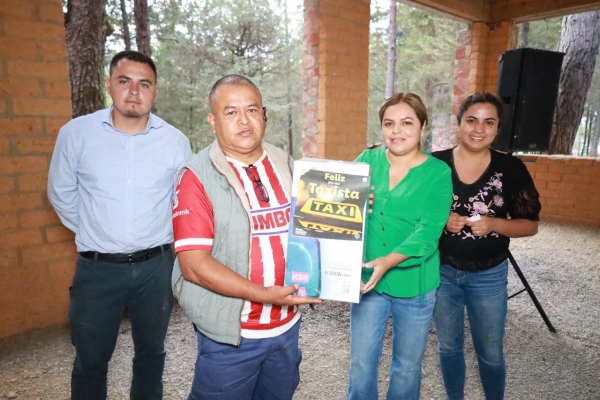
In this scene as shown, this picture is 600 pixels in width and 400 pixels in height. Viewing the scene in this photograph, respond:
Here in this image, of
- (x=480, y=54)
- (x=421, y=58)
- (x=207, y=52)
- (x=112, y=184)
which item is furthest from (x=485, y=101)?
(x=421, y=58)

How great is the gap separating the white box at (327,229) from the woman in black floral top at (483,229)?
2.42ft

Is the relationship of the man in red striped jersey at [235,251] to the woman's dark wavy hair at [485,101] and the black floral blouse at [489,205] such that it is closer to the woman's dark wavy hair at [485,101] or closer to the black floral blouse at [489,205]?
the black floral blouse at [489,205]

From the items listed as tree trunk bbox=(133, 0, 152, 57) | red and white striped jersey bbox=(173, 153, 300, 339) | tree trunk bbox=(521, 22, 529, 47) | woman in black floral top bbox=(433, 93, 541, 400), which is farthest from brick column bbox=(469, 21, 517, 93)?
tree trunk bbox=(521, 22, 529, 47)

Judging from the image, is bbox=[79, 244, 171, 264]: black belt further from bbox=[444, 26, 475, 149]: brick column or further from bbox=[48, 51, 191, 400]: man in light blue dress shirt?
bbox=[444, 26, 475, 149]: brick column

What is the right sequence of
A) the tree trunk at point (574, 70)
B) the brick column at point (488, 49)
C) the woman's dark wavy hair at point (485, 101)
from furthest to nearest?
the tree trunk at point (574, 70)
the brick column at point (488, 49)
the woman's dark wavy hair at point (485, 101)

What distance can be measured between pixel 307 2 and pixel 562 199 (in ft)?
18.2

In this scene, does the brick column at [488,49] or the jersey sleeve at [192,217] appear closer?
the jersey sleeve at [192,217]

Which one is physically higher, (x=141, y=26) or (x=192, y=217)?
(x=141, y=26)

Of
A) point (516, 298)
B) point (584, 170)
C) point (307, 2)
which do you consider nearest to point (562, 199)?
point (584, 170)

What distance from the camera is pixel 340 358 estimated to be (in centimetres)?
277

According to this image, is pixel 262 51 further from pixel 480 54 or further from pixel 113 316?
pixel 113 316

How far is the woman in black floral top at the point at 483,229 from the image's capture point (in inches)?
70.1

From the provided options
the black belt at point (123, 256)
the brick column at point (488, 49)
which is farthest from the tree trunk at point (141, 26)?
the black belt at point (123, 256)

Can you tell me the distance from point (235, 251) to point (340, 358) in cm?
192
